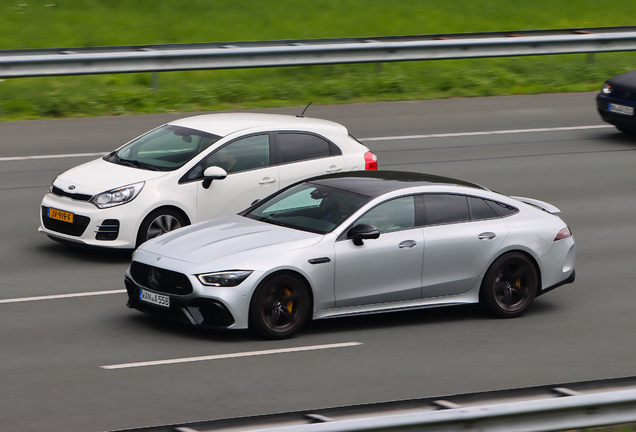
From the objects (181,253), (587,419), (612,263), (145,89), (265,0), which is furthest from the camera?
(265,0)

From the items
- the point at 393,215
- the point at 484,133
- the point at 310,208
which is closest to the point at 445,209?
the point at 393,215

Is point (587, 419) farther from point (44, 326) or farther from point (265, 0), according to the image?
point (265, 0)

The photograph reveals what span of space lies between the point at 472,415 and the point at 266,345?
3.52 m

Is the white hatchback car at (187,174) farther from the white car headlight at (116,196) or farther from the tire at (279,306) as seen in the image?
the tire at (279,306)

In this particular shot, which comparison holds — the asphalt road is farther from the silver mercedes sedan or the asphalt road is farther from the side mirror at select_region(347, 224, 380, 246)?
the side mirror at select_region(347, 224, 380, 246)

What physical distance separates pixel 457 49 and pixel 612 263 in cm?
1041

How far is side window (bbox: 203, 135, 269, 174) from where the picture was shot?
1201 centimetres

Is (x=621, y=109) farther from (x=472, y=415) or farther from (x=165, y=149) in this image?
(x=472, y=415)

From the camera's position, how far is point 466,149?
57.0 ft

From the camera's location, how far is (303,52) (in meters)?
20.6

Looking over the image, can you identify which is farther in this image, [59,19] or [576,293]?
[59,19]

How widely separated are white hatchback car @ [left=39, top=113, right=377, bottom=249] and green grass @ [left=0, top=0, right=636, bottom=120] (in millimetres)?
6889

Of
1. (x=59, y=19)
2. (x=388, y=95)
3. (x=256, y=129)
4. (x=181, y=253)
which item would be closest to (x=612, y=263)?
(x=256, y=129)

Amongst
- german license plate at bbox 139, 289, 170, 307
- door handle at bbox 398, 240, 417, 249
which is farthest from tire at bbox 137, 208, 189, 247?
door handle at bbox 398, 240, 417, 249
